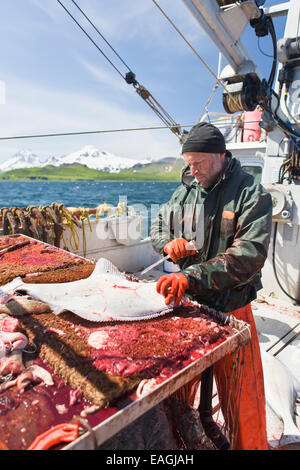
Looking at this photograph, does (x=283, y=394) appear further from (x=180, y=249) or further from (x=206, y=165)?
(x=206, y=165)

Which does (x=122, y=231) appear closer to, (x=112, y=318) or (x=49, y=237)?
(x=49, y=237)

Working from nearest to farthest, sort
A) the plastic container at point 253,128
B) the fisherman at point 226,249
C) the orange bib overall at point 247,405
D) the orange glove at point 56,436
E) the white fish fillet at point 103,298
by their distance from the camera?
the orange glove at point 56,436 < the white fish fillet at point 103,298 < the fisherman at point 226,249 < the orange bib overall at point 247,405 < the plastic container at point 253,128

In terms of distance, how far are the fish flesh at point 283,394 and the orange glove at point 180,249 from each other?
1.60 metres

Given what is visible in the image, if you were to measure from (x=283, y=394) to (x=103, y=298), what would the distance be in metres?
2.20

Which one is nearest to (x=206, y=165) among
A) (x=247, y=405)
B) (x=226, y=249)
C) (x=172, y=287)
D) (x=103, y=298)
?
(x=226, y=249)

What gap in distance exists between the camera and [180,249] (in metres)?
2.38

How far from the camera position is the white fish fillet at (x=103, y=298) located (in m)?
1.67

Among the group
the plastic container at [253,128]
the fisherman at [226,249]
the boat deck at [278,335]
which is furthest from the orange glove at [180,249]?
the plastic container at [253,128]

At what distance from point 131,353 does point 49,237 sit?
3.90m

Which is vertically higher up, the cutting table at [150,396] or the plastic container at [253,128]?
the plastic container at [253,128]

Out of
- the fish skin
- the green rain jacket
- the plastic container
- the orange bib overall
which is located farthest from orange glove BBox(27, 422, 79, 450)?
the plastic container

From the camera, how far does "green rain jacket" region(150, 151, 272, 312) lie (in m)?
1.96

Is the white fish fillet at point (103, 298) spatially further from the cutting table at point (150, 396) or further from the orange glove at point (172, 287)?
the cutting table at point (150, 396)
